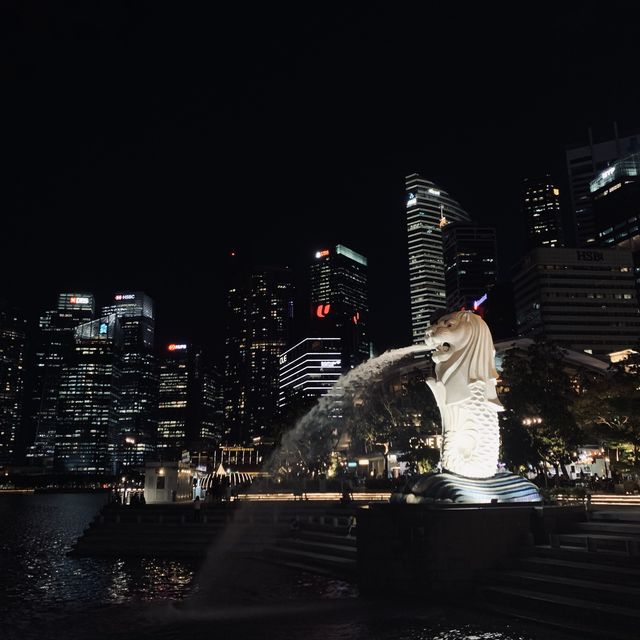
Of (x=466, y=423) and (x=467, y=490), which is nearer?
(x=467, y=490)

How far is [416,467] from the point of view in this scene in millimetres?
45406

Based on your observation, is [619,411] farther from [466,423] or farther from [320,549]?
[320,549]

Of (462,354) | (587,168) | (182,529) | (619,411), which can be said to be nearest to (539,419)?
(619,411)

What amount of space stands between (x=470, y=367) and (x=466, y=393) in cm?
78

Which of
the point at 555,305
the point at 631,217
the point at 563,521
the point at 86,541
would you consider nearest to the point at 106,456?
the point at 555,305

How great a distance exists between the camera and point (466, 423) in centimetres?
1664

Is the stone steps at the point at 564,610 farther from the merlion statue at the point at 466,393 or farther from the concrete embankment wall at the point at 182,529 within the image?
the concrete embankment wall at the point at 182,529

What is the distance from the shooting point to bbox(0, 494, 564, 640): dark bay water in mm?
11820

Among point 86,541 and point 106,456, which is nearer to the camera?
point 86,541

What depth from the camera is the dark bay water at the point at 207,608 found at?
465 inches

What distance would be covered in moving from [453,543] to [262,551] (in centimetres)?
1010

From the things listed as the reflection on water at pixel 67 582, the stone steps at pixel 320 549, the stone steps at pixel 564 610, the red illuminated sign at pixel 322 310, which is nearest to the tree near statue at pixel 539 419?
the stone steps at pixel 320 549

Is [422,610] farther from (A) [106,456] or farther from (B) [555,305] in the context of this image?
(A) [106,456]

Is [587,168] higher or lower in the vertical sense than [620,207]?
higher
